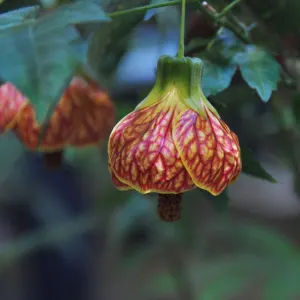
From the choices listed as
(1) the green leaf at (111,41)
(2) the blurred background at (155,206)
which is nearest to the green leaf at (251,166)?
(2) the blurred background at (155,206)

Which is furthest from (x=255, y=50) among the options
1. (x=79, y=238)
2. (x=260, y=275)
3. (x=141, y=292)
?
(x=79, y=238)

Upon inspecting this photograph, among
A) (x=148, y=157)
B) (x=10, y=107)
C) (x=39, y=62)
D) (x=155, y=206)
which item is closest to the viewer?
(x=39, y=62)

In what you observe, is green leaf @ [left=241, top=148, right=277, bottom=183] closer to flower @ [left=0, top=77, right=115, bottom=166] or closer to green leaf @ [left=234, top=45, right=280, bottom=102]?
green leaf @ [left=234, top=45, right=280, bottom=102]

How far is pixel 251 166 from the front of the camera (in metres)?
0.59

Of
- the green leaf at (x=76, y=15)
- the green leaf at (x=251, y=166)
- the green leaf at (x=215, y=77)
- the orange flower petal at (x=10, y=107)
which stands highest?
the green leaf at (x=76, y=15)

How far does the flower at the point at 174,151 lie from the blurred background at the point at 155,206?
0.05m

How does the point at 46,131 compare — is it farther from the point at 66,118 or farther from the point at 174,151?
the point at 174,151

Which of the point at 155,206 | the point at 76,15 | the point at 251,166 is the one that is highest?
the point at 76,15

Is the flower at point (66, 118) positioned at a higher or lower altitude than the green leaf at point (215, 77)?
lower

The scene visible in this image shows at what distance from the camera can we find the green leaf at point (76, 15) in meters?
0.44

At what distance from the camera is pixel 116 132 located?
0.53 metres

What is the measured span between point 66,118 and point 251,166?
0.23 meters

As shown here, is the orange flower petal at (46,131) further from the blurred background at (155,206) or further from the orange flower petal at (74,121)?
the blurred background at (155,206)

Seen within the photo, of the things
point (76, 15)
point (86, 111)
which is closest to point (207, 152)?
point (76, 15)
